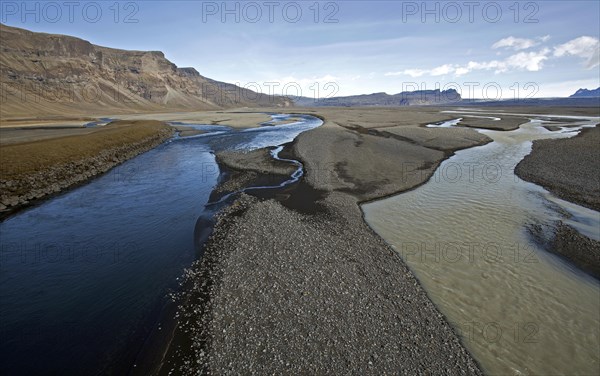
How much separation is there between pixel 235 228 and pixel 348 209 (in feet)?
27.6

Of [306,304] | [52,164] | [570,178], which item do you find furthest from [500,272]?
[52,164]

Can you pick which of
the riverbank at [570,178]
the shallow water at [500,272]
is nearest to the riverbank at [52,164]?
the shallow water at [500,272]

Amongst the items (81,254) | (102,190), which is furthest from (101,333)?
(102,190)

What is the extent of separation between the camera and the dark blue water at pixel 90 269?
10078 mm

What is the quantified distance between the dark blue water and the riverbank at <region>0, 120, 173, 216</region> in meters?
2.03

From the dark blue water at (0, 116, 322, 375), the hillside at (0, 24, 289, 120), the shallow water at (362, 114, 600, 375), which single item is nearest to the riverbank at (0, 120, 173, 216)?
the dark blue water at (0, 116, 322, 375)

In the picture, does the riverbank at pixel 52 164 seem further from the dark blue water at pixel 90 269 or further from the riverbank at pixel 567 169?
the riverbank at pixel 567 169

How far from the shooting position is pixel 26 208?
888 inches

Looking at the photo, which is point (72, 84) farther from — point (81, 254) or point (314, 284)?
point (314, 284)

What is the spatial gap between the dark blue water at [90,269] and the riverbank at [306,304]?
75.1 inches

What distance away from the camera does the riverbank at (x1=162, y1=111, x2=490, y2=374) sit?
949cm

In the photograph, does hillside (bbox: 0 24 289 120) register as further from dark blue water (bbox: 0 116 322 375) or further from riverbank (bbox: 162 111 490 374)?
riverbank (bbox: 162 111 490 374)

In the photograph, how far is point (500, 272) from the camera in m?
14.5

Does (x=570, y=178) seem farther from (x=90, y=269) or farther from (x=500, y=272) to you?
(x=90, y=269)
